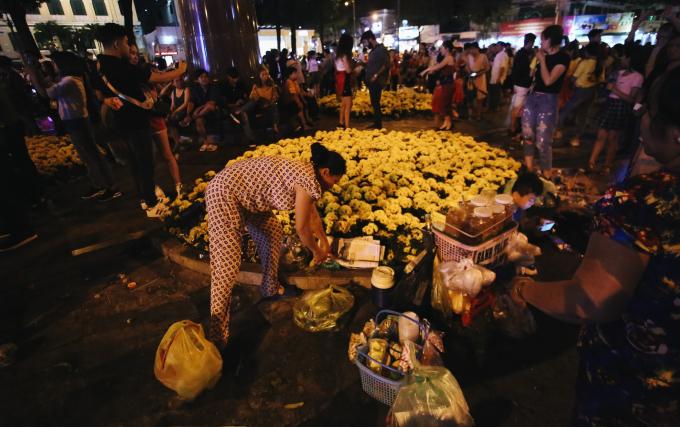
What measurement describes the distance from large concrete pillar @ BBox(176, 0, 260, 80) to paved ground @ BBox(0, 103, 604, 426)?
7.45 m

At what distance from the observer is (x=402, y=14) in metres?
58.4

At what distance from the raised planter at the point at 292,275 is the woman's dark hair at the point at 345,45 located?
22.2 feet

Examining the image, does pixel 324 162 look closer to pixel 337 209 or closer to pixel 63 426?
pixel 337 209

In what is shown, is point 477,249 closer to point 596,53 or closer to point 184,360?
point 184,360

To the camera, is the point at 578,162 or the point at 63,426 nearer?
the point at 63,426

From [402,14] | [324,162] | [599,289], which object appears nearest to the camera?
[599,289]

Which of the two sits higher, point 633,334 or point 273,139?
point 633,334

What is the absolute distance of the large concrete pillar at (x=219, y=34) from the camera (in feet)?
31.5

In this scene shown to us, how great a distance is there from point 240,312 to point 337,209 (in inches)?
68.7

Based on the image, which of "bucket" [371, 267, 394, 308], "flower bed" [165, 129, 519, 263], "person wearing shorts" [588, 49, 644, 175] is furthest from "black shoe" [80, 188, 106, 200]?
"person wearing shorts" [588, 49, 644, 175]

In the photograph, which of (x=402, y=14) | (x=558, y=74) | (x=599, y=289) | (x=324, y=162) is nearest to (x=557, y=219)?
(x=558, y=74)

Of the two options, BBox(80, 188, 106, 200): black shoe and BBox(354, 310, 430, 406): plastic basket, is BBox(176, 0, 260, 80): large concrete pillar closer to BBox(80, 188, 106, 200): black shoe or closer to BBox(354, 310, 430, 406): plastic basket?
BBox(80, 188, 106, 200): black shoe

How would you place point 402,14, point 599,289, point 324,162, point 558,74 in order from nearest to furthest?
point 599,289, point 324,162, point 558,74, point 402,14

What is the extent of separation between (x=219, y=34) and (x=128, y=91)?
610 centimetres
